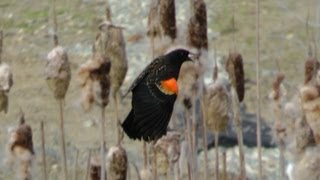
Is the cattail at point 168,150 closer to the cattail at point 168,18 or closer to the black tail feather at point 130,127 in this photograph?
the cattail at point 168,18

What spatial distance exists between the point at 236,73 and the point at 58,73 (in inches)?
20.5

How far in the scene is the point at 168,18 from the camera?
3176 mm

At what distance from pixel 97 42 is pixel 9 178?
6.46ft

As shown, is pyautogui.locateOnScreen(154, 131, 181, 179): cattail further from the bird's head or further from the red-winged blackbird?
the red-winged blackbird

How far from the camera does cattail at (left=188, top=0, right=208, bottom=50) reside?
10.5 feet

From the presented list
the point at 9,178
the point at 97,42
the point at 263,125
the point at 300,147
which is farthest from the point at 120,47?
the point at 263,125

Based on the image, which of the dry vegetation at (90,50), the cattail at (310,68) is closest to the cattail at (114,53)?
the cattail at (310,68)

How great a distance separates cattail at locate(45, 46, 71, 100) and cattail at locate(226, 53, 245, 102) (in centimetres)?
48

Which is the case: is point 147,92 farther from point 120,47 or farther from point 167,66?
point 120,47

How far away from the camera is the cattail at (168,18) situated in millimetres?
3166

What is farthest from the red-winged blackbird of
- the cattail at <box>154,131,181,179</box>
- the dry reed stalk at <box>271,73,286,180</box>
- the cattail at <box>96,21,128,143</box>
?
the dry reed stalk at <box>271,73,286,180</box>

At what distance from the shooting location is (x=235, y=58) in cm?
329

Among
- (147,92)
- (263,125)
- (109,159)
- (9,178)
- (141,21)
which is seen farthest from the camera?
(141,21)

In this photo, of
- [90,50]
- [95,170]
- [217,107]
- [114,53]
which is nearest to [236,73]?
[217,107]
